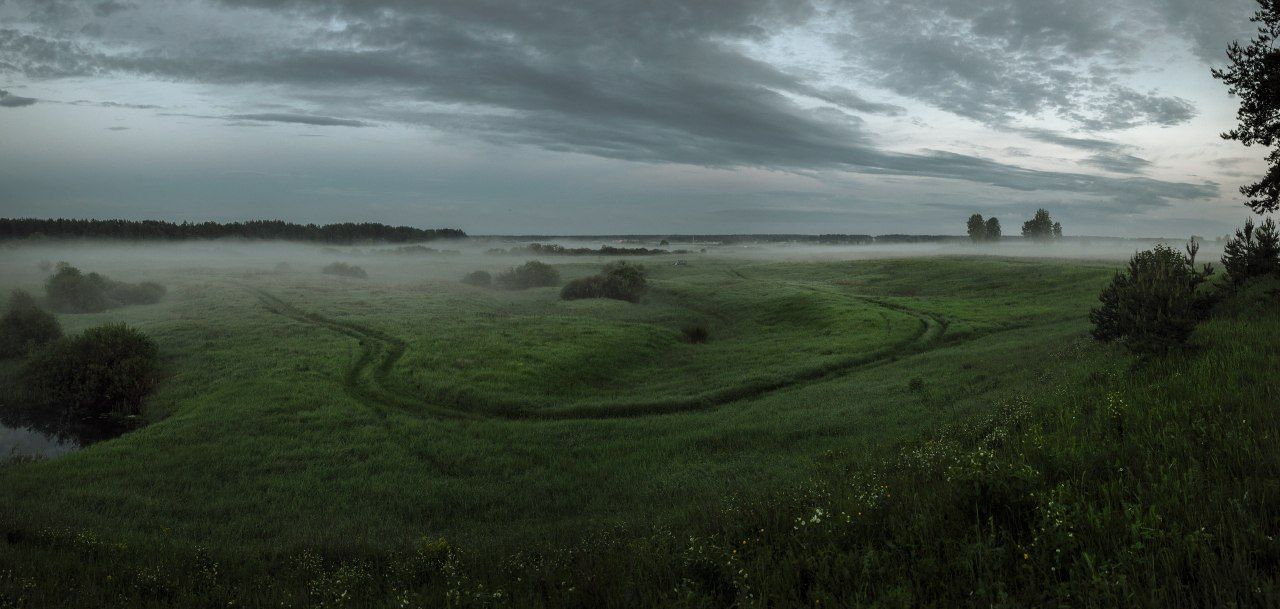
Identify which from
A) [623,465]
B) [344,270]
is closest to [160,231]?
[344,270]

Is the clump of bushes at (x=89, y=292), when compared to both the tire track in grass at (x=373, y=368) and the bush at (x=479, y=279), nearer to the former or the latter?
the tire track in grass at (x=373, y=368)

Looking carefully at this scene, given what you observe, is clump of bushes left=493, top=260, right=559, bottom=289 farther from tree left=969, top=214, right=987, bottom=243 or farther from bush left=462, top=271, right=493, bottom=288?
tree left=969, top=214, right=987, bottom=243

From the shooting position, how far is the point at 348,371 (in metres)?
A: 31.8

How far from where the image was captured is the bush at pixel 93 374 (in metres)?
27.1

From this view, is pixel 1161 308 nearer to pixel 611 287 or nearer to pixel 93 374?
pixel 93 374

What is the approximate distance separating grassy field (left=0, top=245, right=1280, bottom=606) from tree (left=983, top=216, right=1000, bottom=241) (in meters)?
149

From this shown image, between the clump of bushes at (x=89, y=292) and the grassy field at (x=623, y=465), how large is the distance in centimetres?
886

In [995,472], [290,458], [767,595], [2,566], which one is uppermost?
[995,472]

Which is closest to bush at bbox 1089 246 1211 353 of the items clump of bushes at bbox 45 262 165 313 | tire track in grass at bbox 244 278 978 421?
tire track in grass at bbox 244 278 978 421

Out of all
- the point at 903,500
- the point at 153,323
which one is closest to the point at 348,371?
the point at 153,323

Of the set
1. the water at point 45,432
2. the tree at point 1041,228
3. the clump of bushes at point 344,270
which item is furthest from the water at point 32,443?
the tree at point 1041,228

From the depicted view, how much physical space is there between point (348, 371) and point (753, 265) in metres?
107

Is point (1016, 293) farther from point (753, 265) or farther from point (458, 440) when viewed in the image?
point (753, 265)

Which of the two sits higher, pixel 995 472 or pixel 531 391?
pixel 995 472
